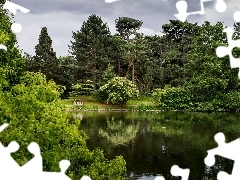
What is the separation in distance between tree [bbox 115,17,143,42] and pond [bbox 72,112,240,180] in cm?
2312

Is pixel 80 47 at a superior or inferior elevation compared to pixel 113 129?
superior

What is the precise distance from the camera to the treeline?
4488cm

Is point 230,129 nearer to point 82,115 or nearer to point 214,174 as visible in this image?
point 214,174

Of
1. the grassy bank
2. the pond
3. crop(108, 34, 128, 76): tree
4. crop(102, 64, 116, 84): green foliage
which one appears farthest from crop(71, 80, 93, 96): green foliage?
the pond

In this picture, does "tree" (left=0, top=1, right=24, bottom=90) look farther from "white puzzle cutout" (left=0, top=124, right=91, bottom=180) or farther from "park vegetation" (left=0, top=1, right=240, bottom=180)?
"park vegetation" (left=0, top=1, right=240, bottom=180)

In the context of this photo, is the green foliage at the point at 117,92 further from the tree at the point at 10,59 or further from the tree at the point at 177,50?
the tree at the point at 10,59

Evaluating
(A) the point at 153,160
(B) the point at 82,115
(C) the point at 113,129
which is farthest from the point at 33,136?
(B) the point at 82,115

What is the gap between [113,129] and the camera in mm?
31156

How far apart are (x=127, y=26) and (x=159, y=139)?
3716 centimetres

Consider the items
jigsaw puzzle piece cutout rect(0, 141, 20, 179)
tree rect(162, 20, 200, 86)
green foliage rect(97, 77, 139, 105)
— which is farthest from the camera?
tree rect(162, 20, 200, 86)

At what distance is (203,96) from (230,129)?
16.4 m

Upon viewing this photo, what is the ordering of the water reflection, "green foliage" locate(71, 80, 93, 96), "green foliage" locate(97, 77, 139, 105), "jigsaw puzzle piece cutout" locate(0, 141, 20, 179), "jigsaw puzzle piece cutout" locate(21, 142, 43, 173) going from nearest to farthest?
"jigsaw puzzle piece cutout" locate(21, 142, 43, 173), "jigsaw puzzle piece cutout" locate(0, 141, 20, 179), the water reflection, "green foliage" locate(97, 77, 139, 105), "green foliage" locate(71, 80, 93, 96)

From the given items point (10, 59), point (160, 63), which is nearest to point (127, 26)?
point (160, 63)

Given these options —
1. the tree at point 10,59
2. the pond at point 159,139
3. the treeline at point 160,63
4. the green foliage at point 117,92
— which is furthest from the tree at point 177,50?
the tree at point 10,59
